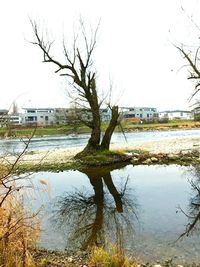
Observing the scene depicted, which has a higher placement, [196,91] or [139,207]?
[196,91]

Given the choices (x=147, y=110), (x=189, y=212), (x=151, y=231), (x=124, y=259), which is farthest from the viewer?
(x=147, y=110)

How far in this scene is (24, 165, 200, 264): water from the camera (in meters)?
8.20

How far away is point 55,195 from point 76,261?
7620 millimetres

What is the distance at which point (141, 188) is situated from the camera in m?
15.1

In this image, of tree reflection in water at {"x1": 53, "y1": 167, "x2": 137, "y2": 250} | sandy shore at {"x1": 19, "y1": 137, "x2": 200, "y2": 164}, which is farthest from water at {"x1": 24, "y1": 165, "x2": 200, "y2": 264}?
sandy shore at {"x1": 19, "y1": 137, "x2": 200, "y2": 164}

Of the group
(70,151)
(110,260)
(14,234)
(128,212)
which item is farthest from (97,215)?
(70,151)

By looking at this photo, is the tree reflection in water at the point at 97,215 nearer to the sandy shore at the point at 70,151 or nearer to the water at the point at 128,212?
the water at the point at 128,212

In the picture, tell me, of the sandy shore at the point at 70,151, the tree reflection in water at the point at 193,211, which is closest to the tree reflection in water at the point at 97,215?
the tree reflection in water at the point at 193,211

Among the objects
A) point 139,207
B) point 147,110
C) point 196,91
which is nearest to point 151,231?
point 139,207

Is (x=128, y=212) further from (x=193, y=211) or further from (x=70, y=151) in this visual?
(x=70, y=151)

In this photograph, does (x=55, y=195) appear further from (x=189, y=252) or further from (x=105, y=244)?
(x=189, y=252)

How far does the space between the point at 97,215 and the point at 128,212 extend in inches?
40.5

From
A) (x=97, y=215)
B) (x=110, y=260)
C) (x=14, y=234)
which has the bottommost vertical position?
(x=97, y=215)

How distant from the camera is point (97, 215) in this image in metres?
11.0
